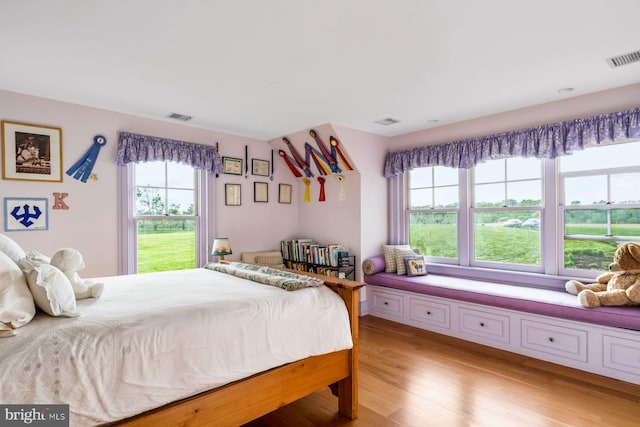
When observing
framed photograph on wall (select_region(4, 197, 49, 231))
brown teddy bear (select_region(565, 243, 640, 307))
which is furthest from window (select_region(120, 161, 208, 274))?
brown teddy bear (select_region(565, 243, 640, 307))

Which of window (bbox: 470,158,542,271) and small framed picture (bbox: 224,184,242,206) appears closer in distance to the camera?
window (bbox: 470,158,542,271)

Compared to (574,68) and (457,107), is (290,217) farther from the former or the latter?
(574,68)

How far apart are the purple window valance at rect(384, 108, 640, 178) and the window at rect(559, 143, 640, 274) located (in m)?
0.24

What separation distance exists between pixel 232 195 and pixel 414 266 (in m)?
2.54

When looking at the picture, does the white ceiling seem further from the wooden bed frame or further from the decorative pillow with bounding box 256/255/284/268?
the decorative pillow with bounding box 256/255/284/268

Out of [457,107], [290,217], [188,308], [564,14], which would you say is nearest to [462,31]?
[564,14]

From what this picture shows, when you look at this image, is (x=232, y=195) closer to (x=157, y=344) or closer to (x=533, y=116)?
(x=157, y=344)

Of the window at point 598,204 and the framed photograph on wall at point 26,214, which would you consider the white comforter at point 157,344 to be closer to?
the framed photograph on wall at point 26,214

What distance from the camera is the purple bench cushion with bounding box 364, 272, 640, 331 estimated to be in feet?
8.76

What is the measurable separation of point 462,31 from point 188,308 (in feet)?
7.35

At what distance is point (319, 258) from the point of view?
14.9 feet

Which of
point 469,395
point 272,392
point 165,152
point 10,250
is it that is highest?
point 165,152

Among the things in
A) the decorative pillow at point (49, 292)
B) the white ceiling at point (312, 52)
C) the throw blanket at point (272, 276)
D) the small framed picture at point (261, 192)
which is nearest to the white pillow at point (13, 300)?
the decorative pillow at point (49, 292)

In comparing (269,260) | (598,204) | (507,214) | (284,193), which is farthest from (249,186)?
(598,204)
